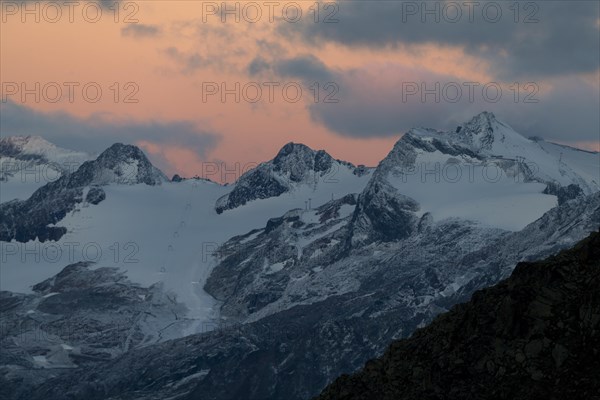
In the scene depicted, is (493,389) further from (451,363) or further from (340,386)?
(340,386)

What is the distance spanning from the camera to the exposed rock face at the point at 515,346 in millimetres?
87312

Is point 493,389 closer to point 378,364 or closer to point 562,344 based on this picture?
point 562,344

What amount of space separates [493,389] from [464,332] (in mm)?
6041

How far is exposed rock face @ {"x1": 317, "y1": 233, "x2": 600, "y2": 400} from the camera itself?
8731 centimetres

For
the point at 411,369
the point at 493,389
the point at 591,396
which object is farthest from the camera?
the point at 411,369

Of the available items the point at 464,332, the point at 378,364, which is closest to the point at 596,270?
the point at 464,332

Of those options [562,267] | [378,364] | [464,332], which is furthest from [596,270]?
[378,364]

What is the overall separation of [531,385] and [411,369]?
35.6ft

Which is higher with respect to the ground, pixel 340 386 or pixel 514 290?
pixel 514 290

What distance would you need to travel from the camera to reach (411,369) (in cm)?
9650

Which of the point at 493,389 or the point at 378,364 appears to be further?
the point at 378,364

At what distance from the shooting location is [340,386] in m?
101

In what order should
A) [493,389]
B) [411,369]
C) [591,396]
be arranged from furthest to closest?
1. [411,369]
2. [493,389]
3. [591,396]

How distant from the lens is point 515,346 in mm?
90375
